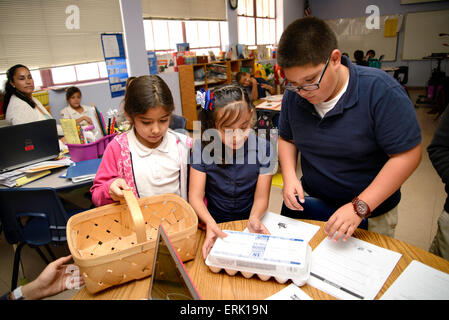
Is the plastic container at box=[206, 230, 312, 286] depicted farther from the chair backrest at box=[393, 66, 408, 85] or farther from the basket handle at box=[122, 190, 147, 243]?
the chair backrest at box=[393, 66, 408, 85]

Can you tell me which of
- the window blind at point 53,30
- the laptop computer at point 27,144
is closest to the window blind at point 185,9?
the window blind at point 53,30

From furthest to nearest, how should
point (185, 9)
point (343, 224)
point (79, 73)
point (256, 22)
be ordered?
point (256, 22), point (185, 9), point (79, 73), point (343, 224)

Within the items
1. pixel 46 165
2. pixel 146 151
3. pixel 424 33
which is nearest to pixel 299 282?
pixel 146 151

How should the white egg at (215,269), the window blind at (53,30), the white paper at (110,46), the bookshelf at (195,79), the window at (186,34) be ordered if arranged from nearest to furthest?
the white egg at (215,269)
the window blind at (53,30)
the white paper at (110,46)
the window at (186,34)
the bookshelf at (195,79)

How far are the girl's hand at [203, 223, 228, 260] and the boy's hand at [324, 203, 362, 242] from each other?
35 cm

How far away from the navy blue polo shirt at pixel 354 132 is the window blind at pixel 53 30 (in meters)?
3.61

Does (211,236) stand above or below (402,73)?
below

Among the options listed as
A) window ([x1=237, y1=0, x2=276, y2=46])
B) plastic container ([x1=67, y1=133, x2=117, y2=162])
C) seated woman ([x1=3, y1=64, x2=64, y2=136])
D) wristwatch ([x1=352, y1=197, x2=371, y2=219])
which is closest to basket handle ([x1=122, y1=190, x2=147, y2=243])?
wristwatch ([x1=352, y1=197, x2=371, y2=219])

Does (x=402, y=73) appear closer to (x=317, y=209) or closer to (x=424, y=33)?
(x=424, y=33)

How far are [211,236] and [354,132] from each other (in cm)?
66

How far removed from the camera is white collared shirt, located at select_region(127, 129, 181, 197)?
1.34 m

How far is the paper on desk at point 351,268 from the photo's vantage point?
2.63 feet

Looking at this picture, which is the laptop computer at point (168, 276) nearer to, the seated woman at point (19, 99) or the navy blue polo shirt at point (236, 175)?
the navy blue polo shirt at point (236, 175)

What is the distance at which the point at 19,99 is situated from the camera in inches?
119
